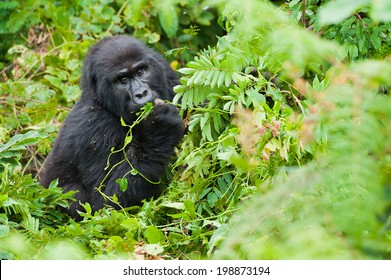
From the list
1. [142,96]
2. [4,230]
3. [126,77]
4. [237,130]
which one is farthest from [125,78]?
[4,230]

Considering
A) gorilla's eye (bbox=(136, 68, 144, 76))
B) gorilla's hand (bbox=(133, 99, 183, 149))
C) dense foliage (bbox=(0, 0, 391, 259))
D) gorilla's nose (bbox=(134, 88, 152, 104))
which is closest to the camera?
dense foliage (bbox=(0, 0, 391, 259))

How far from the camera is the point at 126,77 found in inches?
179

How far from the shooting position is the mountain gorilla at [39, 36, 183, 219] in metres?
4.17

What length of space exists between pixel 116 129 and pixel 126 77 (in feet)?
1.18

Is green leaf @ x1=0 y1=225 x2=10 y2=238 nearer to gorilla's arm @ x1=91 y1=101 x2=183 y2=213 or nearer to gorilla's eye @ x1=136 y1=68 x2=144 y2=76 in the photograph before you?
gorilla's arm @ x1=91 y1=101 x2=183 y2=213

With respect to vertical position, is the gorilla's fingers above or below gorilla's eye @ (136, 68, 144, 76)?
below

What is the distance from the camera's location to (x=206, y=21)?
5.94 meters

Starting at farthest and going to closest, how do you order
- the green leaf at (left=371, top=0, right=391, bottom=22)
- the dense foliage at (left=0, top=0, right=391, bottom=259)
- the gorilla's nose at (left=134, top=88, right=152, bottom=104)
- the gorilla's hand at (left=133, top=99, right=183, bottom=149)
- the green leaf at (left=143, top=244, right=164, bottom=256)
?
the gorilla's nose at (left=134, top=88, right=152, bottom=104) < the gorilla's hand at (left=133, top=99, right=183, bottom=149) < the green leaf at (left=143, top=244, right=164, bottom=256) < the dense foliage at (left=0, top=0, right=391, bottom=259) < the green leaf at (left=371, top=0, right=391, bottom=22)

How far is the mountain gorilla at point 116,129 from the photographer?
164 inches

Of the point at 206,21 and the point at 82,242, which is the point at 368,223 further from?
the point at 206,21

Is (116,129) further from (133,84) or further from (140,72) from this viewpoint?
(140,72)

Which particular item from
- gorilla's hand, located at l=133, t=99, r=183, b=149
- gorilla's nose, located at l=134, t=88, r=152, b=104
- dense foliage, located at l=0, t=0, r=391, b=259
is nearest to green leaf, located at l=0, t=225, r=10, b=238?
dense foliage, located at l=0, t=0, r=391, b=259

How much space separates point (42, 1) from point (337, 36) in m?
3.19
